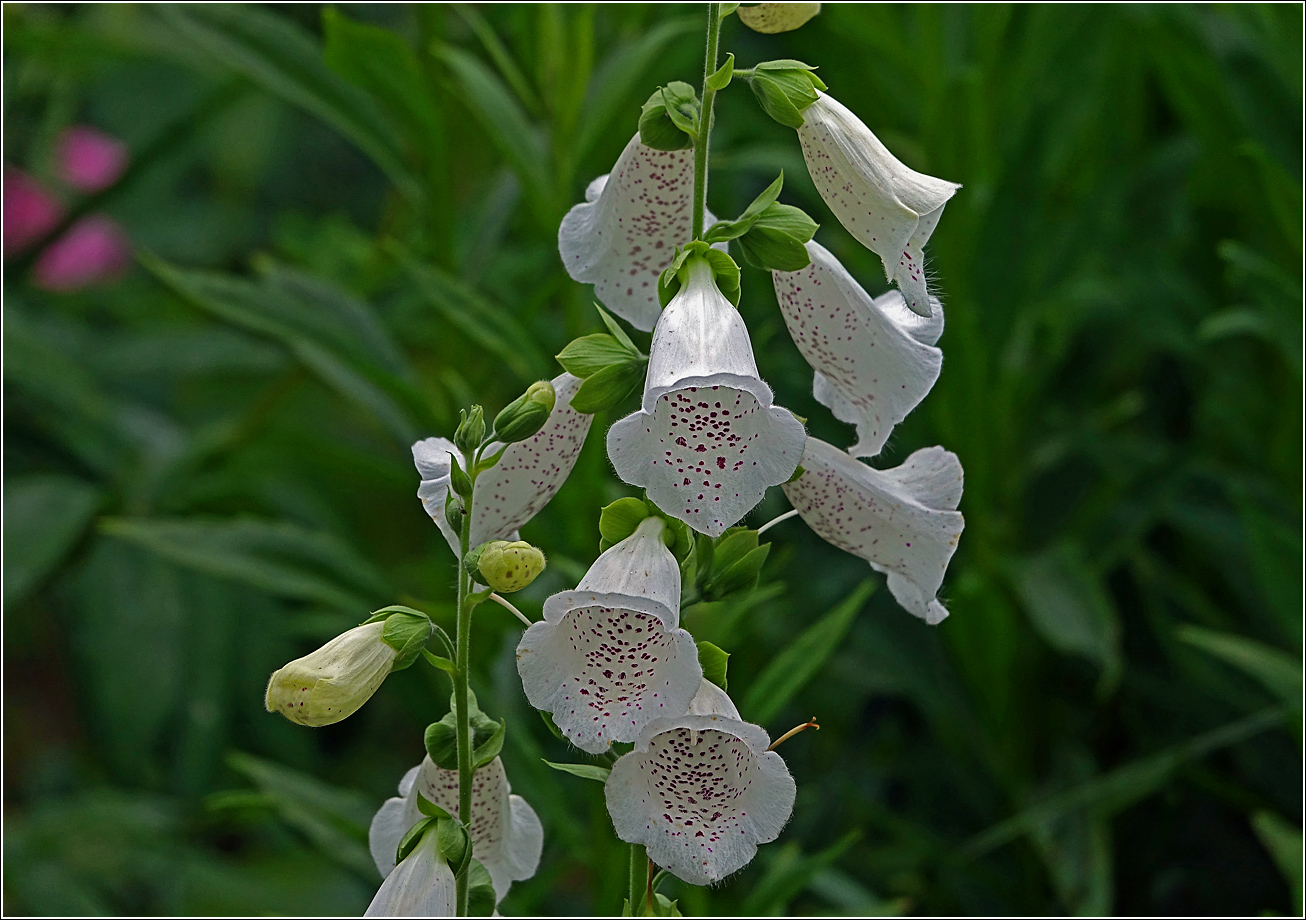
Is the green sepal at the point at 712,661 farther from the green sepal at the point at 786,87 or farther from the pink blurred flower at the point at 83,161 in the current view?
the pink blurred flower at the point at 83,161

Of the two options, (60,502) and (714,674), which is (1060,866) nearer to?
(714,674)

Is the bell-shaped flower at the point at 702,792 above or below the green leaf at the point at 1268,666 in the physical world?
above

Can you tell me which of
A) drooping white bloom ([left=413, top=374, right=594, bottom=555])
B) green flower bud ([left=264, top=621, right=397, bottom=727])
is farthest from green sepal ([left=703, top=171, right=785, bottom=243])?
green flower bud ([left=264, top=621, right=397, bottom=727])

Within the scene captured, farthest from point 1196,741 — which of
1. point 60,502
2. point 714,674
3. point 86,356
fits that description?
point 86,356

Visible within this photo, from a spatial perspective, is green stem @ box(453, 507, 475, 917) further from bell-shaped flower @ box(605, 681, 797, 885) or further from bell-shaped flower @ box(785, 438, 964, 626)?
bell-shaped flower @ box(785, 438, 964, 626)

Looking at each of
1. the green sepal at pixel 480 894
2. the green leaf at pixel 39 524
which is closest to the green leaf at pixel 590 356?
the green sepal at pixel 480 894
